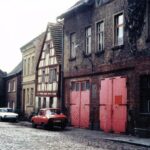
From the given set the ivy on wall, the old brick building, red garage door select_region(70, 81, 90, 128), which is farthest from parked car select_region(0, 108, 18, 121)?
the ivy on wall

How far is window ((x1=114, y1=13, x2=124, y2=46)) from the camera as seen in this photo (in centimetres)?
2406

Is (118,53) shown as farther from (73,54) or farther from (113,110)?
(73,54)

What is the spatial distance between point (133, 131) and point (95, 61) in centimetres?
631

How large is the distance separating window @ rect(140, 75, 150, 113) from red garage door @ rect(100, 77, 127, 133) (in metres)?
1.57

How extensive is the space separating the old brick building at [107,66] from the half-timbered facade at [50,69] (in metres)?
2.96

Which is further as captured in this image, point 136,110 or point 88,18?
point 88,18

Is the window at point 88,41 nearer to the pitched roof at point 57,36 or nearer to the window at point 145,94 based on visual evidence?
the pitched roof at point 57,36

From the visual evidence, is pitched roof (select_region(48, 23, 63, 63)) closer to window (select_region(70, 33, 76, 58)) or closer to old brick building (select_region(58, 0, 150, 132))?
old brick building (select_region(58, 0, 150, 132))

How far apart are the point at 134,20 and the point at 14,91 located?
111 ft

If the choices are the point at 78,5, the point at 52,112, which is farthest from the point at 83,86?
the point at 78,5

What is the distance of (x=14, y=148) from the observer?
15688mm

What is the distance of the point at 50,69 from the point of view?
37.2 metres

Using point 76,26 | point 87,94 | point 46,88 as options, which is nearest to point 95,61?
point 87,94

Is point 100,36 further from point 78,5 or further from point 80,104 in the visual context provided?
point 80,104
